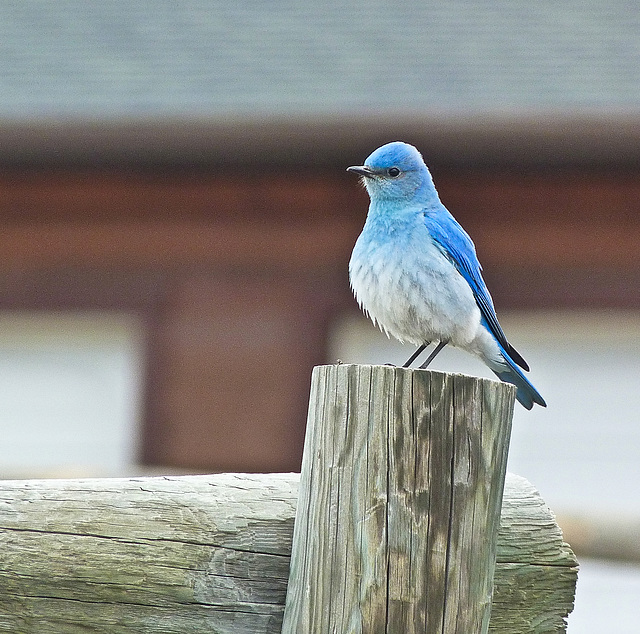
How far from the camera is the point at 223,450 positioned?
286 inches

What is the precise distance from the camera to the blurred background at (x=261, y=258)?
7004 mm

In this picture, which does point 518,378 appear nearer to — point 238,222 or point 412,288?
point 412,288

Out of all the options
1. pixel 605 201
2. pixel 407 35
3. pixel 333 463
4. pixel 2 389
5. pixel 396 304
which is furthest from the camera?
pixel 407 35

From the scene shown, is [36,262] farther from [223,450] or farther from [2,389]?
[223,450]

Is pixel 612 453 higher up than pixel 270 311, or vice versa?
pixel 270 311

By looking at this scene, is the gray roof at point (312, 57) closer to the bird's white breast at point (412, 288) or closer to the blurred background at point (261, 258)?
the blurred background at point (261, 258)

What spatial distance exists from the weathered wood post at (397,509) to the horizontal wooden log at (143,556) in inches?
4.4

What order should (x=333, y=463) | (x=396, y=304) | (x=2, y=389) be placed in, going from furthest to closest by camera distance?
(x=2, y=389) → (x=396, y=304) → (x=333, y=463)

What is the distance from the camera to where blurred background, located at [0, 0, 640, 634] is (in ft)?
23.0

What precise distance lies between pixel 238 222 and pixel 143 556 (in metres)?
5.32

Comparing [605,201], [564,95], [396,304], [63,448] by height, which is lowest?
[63,448]

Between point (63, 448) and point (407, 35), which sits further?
point (407, 35)

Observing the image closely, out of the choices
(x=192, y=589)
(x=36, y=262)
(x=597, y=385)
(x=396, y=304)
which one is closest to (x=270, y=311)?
(x=36, y=262)

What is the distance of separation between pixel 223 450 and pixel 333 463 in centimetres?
517
